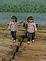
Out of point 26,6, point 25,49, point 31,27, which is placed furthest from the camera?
point 26,6

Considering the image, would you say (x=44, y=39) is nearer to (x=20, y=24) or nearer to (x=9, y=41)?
(x=9, y=41)

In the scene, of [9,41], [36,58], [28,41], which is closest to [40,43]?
[28,41]

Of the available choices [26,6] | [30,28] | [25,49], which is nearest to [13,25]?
[30,28]

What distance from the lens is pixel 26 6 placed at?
12375 mm

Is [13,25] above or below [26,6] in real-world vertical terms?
below

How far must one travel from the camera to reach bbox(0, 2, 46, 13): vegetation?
38.6ft

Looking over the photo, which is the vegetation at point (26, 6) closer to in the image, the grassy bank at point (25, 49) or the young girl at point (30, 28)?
the grassy bank at point (25, 49)

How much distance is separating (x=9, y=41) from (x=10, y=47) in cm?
64

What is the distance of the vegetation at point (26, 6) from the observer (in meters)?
11.8

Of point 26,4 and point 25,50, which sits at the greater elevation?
point 26,4

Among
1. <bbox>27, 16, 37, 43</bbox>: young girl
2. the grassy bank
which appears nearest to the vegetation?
the grassy bank

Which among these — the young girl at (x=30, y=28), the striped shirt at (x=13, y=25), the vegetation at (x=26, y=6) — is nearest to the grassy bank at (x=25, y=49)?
the young girl at (x=30, y=28)

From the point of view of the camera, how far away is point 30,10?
1226 centimetres

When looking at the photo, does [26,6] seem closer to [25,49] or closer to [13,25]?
[13,25]
